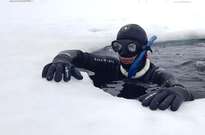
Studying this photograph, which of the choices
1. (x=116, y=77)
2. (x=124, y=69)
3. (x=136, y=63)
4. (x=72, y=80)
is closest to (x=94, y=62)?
(x=116, y=77)

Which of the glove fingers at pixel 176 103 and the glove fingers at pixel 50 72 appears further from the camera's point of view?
→ the glove fingers at pixel 50 72

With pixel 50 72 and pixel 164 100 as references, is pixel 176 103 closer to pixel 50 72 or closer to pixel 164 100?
pixel 164 100

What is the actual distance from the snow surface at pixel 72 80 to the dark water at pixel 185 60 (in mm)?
249

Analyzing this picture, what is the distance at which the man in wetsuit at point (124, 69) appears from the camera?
3234 millimetres

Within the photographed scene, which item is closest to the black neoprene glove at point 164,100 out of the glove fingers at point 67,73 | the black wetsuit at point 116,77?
the black wetsuit at point 116,77

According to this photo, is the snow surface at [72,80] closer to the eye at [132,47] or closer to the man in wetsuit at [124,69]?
the man in wetsuit at [124,69]

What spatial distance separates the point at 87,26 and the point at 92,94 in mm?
3641

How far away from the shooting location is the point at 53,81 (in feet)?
10.4

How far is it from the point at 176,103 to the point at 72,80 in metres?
1.05

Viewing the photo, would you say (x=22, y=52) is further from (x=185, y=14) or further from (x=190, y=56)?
(x=185, y=14)

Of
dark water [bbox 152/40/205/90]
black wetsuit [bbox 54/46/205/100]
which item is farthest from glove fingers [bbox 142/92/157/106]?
dark water [bbox 152/40/205/90]

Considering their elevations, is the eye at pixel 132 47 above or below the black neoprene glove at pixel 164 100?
above

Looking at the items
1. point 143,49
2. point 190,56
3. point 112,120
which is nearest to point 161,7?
point 190,56

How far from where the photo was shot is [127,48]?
348 centimetres
